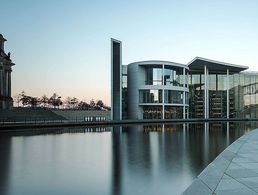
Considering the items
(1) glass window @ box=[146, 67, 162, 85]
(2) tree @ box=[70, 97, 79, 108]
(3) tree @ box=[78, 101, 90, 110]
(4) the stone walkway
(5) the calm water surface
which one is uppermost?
(1) glass window @ box=[146, 67, 162, 85]

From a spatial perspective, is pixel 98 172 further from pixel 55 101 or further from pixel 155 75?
pixel 55 101

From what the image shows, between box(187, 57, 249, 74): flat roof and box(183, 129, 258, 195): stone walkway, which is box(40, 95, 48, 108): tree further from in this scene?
box(183, 129, 258, 195): stone walkway

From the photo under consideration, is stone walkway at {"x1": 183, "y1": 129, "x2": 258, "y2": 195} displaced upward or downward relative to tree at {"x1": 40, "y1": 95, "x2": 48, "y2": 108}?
downward

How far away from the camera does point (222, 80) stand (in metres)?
84.1

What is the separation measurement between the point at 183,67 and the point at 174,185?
6602 centimetres

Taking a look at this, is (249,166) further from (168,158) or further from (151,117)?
(151,117)

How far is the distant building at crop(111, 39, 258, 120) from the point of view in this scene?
6688 cm

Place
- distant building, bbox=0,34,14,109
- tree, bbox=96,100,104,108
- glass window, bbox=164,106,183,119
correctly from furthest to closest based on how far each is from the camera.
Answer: tree, bbox=96,100,104,108
glass window, bbox=164,106,183,119
distant building, bbox=0,34,14,109

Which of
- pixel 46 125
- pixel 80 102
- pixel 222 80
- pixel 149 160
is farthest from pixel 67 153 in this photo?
pixel 80 102

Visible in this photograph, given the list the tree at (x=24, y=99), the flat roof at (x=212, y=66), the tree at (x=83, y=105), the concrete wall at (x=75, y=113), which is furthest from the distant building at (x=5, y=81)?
the tree at (x=83, y=105)

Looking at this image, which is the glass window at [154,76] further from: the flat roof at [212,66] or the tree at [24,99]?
the tree at [24,99]

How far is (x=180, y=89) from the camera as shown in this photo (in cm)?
7112

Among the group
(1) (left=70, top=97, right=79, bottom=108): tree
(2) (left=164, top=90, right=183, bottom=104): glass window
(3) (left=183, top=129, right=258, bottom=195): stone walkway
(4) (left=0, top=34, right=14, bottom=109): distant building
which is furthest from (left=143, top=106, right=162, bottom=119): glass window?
(1) (left=70, top=97, right=79, bottom=108): tree

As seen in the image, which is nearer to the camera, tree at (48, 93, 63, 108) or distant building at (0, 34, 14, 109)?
distant building at (0, 34, 14, 109)
